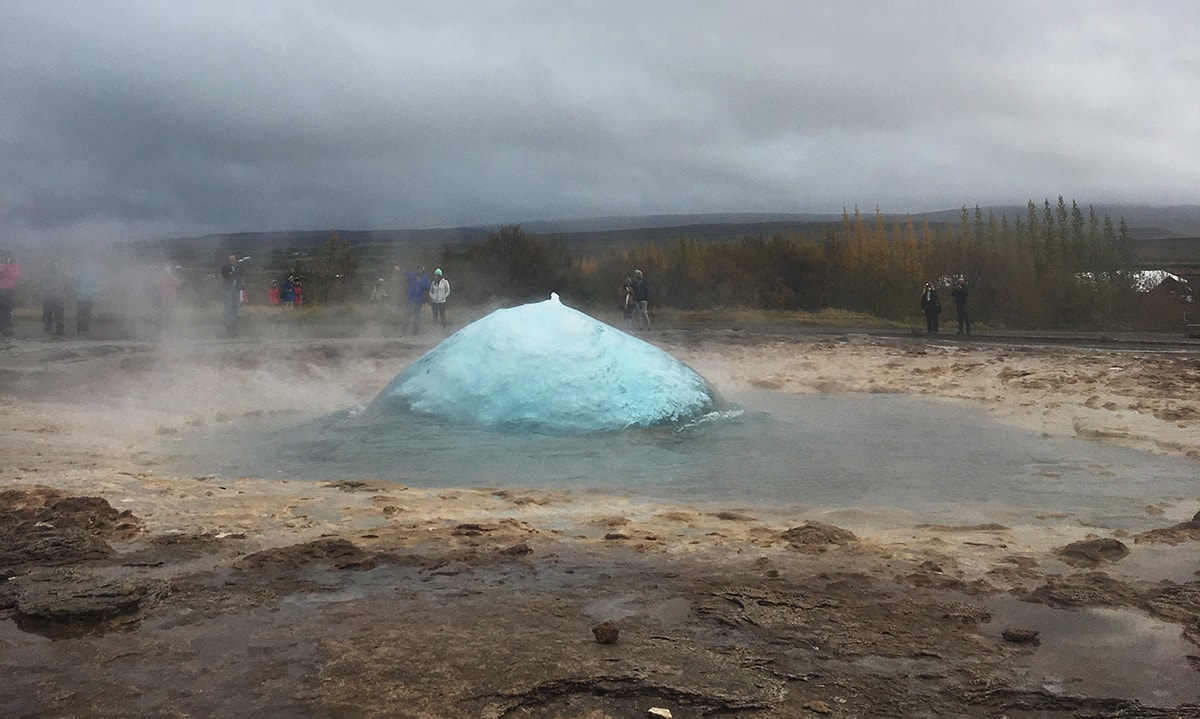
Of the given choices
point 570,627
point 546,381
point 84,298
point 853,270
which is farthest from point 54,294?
point 853,270

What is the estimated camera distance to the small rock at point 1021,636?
3198 mm

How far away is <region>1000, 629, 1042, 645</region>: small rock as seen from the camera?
3.20 m

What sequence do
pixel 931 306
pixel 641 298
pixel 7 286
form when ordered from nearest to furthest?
pixel 7 286
pixel 641 298
pixel 931 306

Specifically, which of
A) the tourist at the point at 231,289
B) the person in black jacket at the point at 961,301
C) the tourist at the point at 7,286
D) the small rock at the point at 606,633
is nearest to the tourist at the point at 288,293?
the tourist at the point at 231,289

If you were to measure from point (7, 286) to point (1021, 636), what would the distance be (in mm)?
16243

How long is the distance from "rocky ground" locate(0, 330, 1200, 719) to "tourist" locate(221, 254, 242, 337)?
957 centimetres

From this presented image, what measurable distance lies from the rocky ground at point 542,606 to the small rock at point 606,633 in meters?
0.01

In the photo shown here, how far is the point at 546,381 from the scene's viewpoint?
7.91 m

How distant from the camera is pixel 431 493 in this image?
223 inches

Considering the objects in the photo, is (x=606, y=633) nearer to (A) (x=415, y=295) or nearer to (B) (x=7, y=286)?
(A) (x=415, y=295)

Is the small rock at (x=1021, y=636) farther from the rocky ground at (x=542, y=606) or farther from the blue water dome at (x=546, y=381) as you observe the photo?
the blue water dome at (x=546, y=381)

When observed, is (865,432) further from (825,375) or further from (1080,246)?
(1080,246)

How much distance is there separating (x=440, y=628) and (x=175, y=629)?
2.91ft

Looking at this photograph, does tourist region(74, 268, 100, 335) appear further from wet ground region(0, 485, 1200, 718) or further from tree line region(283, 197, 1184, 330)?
wet ground region(0, 485, 1200, 718)
